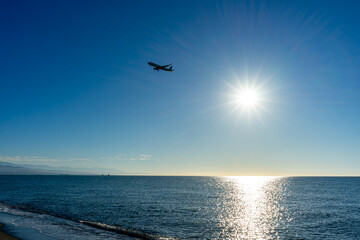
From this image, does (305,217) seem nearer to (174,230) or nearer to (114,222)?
(174,230)

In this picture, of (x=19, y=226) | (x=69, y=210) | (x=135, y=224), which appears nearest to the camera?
(x=19, y=226)

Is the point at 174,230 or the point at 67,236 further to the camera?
the point at 174,230

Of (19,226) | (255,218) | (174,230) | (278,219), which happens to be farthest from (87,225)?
(278,219)

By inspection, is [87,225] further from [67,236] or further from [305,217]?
[305,217]

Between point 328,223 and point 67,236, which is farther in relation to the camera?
point 328,223

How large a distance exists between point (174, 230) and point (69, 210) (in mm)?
26477

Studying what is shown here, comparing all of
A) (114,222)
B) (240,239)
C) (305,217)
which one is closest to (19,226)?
(114,222)

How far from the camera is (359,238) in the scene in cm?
3153

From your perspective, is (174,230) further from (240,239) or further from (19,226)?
(19,226)

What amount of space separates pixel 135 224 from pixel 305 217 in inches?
1248

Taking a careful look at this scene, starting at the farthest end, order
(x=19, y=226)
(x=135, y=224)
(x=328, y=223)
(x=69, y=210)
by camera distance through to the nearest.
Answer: (x=69, y=210)
(x=328, y=223)
(x=135, y=224)
(x=19, y=226)

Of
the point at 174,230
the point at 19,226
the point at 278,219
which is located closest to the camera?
the point at 19,226

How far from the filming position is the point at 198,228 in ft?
113

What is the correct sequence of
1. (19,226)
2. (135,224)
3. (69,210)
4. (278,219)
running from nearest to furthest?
(19,226), (135,224), (278,219), (69,210)
